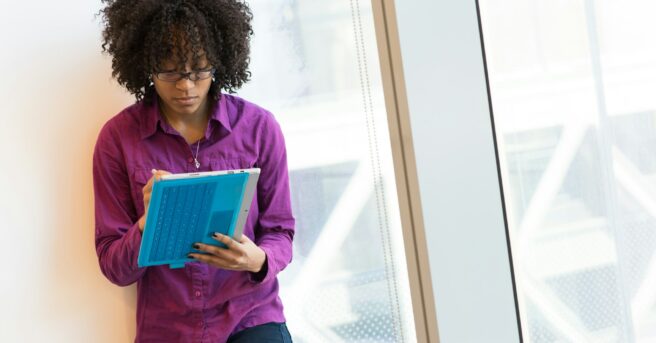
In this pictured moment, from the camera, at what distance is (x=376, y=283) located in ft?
6.30

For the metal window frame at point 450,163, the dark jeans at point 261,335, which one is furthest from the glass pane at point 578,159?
the dark jeans at point 261,335

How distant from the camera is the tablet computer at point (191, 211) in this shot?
1482mm

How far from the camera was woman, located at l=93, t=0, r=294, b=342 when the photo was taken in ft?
5.54

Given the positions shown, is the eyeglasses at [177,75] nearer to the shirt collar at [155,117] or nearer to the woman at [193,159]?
the woman at [193,159]

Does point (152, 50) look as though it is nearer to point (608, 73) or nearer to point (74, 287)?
point (74, 287)

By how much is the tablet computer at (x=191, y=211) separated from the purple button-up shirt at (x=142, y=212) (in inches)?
6.0

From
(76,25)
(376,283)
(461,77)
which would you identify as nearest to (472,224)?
(461,77)

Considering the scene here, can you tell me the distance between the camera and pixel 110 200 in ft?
5.73

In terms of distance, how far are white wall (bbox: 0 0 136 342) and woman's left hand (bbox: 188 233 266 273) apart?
13.1 inches

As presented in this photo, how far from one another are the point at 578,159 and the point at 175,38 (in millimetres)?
798

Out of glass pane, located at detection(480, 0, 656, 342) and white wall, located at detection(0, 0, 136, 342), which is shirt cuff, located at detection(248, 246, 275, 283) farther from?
glass pane, located at detection(480, 0, 656, 342)

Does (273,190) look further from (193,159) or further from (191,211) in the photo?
(191,211)

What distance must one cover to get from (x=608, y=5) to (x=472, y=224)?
38 cm

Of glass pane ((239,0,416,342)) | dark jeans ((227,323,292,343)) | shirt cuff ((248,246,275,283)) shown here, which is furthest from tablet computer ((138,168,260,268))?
glass pane ((239,0,416,342))
